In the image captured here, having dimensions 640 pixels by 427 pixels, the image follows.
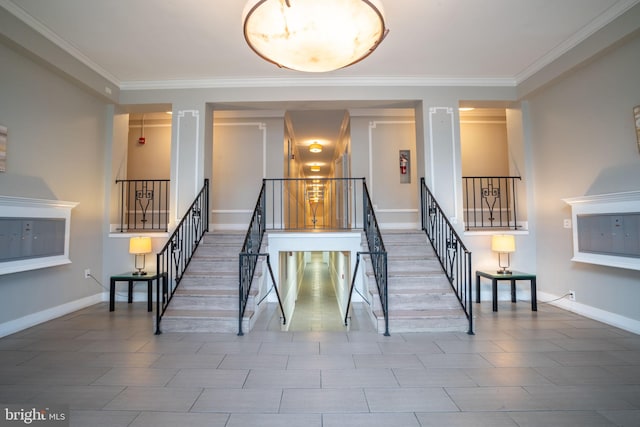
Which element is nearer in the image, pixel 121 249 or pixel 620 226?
pixel 620 226

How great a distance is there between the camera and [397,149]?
6934 millimetres

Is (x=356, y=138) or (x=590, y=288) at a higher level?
(x=356, y=138)

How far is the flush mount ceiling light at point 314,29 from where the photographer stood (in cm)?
233

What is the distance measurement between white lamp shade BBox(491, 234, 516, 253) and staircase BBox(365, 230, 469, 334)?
1.03 m

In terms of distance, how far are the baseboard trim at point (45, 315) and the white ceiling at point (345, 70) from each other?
A: 11.5ft

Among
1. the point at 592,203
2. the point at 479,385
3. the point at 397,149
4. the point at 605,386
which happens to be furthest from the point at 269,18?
the point at 397,149

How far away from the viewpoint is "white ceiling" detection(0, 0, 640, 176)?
11.5 feet

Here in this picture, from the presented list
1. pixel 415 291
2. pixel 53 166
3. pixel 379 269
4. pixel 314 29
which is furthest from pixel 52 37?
pixel 415 291

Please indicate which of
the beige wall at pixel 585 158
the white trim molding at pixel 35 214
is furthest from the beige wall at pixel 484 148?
the white trim molding at pixel 35 214

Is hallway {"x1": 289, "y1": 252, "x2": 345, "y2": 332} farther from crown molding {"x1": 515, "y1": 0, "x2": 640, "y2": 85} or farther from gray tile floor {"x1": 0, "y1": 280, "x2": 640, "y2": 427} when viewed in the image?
crown molding {"x1": 515, "y1": 0, "x2": 640, "y2": 85}

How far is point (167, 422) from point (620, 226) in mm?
4915

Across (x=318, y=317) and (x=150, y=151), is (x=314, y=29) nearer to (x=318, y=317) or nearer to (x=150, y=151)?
(x=318, y=317)

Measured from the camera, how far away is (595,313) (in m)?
4.09

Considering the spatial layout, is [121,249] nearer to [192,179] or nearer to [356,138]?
[192,179]
